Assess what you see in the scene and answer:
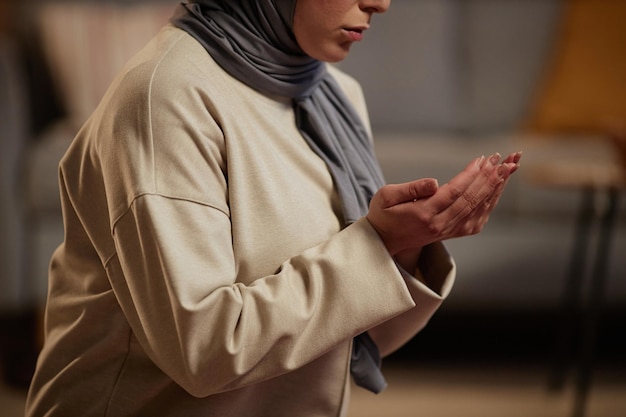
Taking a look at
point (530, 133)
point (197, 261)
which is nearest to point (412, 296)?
point (197, 261)

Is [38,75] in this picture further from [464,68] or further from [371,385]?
[371,385]

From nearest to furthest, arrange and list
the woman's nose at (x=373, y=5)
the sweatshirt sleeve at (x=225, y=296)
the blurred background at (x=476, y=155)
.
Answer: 1. the sweatshirt sleeve at (x=225, y=296)
2. the woman's nose at (x=373, y=5)
3. the blurred background at (x=476, y=155)

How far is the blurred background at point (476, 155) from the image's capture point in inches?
101

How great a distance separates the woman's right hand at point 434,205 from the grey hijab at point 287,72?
8 cm

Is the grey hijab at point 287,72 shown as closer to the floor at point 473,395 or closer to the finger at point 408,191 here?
the finger at point 408,191

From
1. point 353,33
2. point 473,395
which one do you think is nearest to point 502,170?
point 353,33

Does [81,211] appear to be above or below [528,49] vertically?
above

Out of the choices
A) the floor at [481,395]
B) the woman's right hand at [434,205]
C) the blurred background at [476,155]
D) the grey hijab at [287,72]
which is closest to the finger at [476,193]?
the woman's right hand at [434,205]

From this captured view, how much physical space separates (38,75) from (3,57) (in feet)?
1.22

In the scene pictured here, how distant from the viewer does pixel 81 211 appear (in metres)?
1.04

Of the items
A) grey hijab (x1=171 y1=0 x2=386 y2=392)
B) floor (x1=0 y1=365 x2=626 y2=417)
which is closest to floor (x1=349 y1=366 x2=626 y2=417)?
floor (x1=0 y1=365 x2=626 y2=417)

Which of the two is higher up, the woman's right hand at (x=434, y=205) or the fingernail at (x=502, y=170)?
the fingernail at (x=502, y=170)

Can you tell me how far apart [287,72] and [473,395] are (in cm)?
163

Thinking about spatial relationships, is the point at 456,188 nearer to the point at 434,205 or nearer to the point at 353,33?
the point at 434,205
